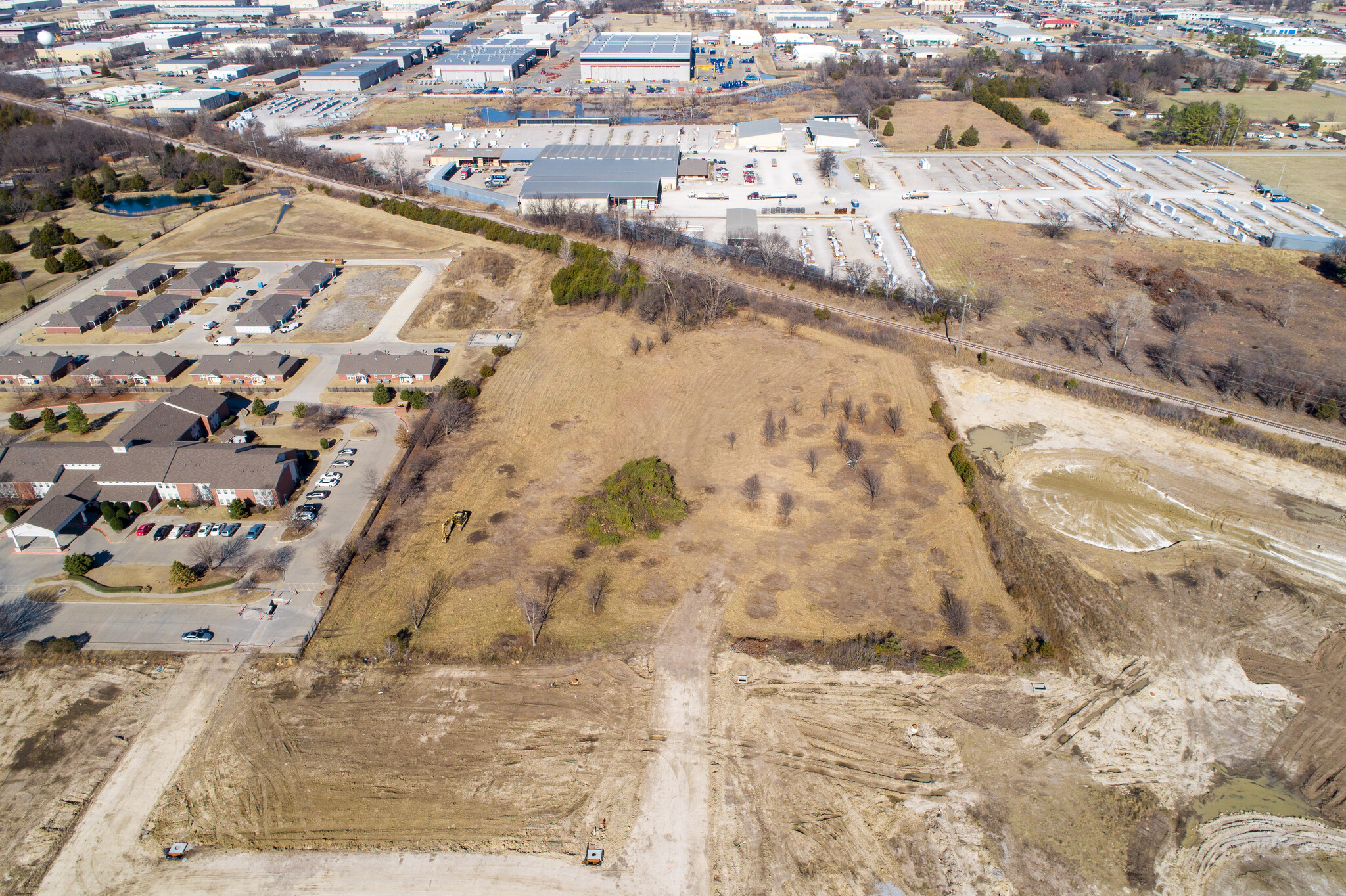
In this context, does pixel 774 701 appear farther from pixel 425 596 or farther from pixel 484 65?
pixel 484 65

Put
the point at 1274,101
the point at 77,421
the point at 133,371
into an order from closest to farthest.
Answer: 1. the point at 77,421
2. the point at 133,371
3. the point at 1274,101

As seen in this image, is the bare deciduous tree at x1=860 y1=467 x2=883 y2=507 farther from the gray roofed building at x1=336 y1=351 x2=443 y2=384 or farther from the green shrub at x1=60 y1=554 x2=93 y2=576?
the green shrub at x1=60 y1=554 x2=93 y2=576

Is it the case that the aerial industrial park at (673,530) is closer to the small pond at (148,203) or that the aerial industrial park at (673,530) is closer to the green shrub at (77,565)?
the green shrub at (77,565)

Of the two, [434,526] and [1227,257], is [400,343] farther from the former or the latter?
[1227,257]

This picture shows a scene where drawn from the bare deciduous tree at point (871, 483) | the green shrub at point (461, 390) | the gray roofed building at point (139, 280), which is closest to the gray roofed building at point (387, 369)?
the green shrub at point (461, 390)

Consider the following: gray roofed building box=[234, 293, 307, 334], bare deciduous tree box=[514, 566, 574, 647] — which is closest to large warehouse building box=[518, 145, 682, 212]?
gray roofed building box=[234, 293, 307, 334]

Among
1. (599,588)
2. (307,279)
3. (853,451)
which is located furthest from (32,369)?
(853,451)
